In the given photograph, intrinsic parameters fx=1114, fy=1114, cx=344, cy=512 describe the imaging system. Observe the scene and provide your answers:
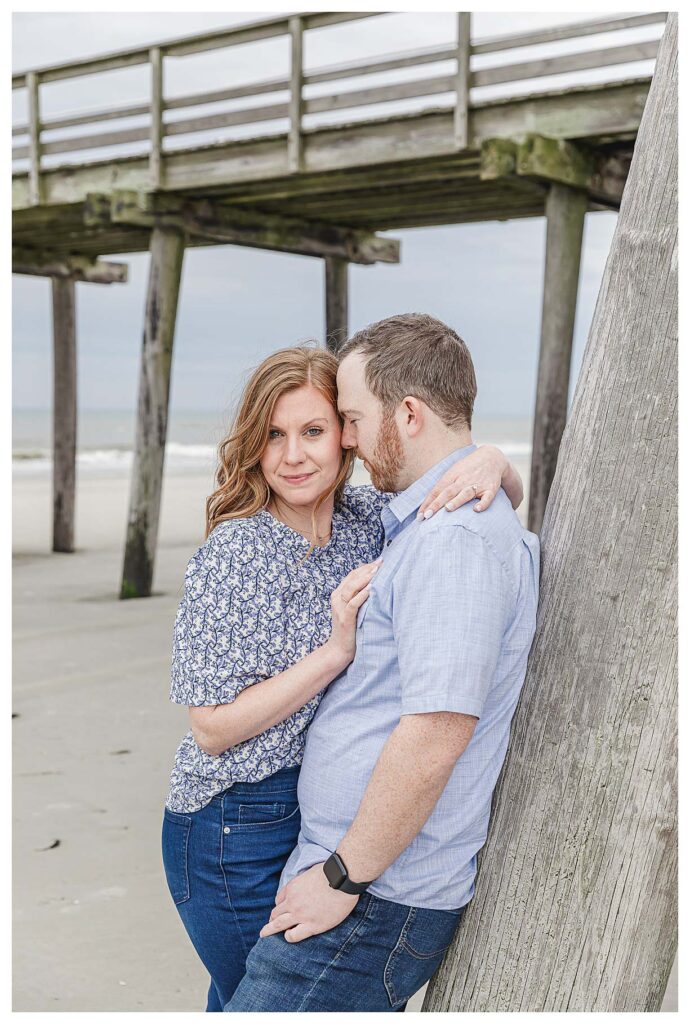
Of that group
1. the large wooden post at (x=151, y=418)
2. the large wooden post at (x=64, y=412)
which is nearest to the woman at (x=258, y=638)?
the large wooden post at (x=151, y=418)

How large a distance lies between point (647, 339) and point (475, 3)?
0.94 metres

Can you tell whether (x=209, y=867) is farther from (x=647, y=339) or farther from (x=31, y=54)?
(x=31, y=54)

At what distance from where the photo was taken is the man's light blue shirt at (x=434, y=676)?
1616 millimetres

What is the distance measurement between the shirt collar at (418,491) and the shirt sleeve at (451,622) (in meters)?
0.16

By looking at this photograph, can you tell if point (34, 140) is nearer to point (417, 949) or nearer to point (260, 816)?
point (260, 816)

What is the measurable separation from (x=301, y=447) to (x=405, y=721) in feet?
2.19

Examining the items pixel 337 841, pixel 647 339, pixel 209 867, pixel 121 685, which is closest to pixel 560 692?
pixel 337 841

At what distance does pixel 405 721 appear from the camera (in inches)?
64.1

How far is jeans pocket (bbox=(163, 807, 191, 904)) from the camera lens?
6.62ft

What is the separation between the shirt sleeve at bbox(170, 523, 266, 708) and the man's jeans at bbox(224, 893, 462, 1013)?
416mm

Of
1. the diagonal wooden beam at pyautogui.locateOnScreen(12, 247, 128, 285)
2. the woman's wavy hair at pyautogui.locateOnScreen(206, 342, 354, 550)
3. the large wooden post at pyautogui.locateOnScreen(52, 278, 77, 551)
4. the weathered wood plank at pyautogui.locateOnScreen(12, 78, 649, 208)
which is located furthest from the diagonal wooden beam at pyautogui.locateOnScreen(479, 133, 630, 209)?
the diagonal wooden beam at pyautogui.locateOnScreen(12, 247, 128, 285)

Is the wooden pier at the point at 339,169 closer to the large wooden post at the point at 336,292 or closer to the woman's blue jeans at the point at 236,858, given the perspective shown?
the large wooden post at the point at 336,292

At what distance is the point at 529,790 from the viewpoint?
176cm

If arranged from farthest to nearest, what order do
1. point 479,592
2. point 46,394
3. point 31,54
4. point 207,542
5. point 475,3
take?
point 46,394 → point 31,54 → point 475,3 → point 207,542 → point 479,592
